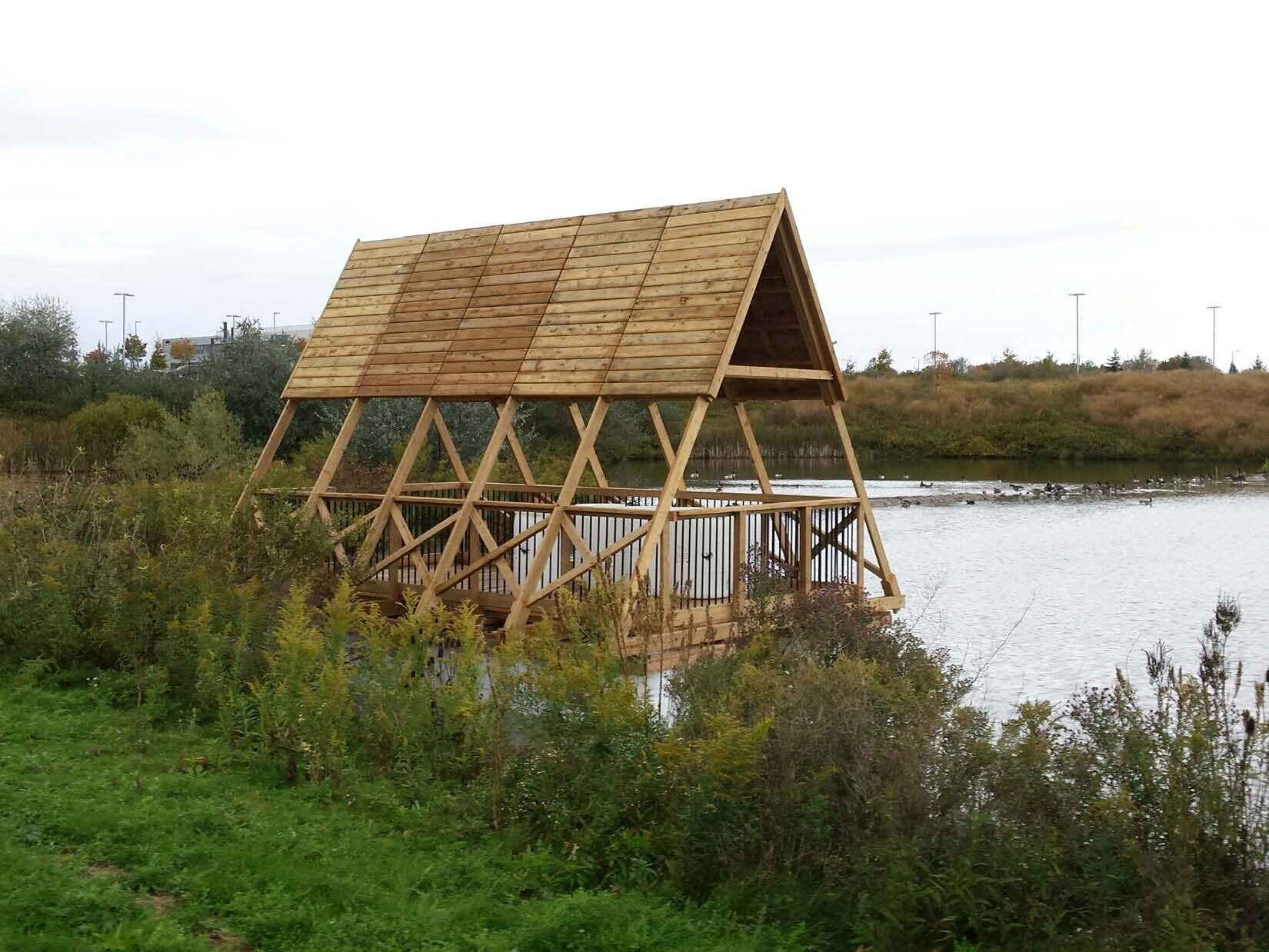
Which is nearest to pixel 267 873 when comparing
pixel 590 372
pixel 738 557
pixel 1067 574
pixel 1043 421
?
pixel 590 372

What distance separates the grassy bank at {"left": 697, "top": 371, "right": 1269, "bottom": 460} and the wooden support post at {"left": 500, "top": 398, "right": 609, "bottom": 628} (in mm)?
44815

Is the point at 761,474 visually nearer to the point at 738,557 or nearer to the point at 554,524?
the point at 738,557

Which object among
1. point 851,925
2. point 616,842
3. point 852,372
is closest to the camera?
point 851,925

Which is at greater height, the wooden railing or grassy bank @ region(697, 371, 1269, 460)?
grassy bank @ region(697, 371, 1269, 460)

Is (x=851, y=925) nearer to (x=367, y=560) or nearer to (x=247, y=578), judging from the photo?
(x=247, y=578)

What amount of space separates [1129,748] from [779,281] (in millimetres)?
8656

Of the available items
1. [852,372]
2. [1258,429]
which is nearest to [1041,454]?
[1258,429]

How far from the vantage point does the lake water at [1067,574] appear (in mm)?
15992

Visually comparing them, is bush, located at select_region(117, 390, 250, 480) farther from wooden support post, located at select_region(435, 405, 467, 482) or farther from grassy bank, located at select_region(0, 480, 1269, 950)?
grassy bank, located at select_region(0, 480, 1269, 950)

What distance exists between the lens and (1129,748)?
19.1 feet

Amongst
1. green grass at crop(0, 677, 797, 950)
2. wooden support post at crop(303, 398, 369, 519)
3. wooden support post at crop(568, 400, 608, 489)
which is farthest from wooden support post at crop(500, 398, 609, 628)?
green grass at crop(0, 677, 797, 950)

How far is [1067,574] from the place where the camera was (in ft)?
79.1

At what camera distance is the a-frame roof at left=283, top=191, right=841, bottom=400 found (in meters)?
12.2

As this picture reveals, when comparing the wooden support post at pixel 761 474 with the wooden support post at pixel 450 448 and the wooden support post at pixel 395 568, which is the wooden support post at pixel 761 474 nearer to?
the wooden support post at pixel 450 448
